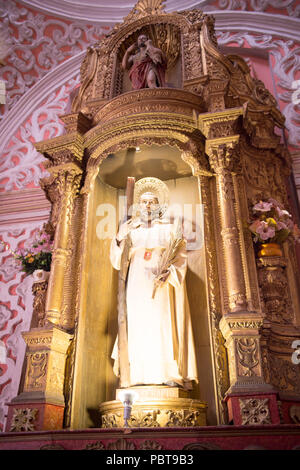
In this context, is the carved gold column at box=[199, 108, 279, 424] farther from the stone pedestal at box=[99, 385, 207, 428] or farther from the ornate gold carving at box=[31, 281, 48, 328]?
the ornate gold carving at box=[31, 281, 48, 328]

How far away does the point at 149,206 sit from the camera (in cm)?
458

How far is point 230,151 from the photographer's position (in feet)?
13.5

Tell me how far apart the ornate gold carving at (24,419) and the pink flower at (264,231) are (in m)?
2.34

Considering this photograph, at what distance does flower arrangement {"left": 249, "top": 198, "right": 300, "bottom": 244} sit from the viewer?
381 centimetres

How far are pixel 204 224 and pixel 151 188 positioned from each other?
1011 mm

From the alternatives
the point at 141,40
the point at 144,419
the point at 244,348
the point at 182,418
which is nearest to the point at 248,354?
the point at 244,348

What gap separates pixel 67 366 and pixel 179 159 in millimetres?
2521

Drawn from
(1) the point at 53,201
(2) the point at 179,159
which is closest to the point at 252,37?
(2) the point at 179,159

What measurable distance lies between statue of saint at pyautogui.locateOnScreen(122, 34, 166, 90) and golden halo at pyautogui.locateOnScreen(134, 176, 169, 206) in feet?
3.80

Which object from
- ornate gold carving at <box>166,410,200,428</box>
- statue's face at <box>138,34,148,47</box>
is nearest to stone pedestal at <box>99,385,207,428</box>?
ornate gold carving at <box>166,410,200,428</box>

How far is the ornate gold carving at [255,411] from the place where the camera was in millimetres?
2855

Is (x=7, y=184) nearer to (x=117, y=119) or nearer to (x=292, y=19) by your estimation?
(x=117, y=119)

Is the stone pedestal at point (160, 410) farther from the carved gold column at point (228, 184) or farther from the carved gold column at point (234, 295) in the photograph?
the carved gold column at point (228, 184)

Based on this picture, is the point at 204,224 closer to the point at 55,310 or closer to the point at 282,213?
the point at 282,213
